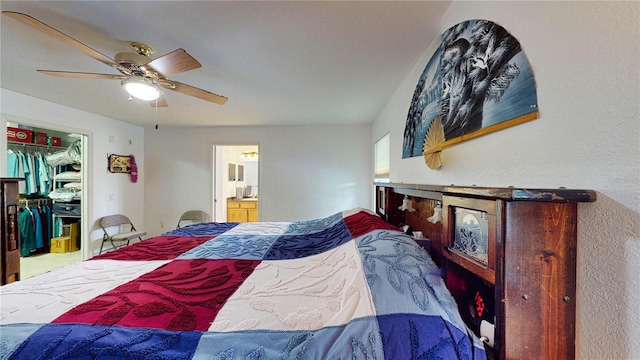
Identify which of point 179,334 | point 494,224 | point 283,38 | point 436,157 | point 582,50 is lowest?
point 179,334

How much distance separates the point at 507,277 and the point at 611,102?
0.48 metres

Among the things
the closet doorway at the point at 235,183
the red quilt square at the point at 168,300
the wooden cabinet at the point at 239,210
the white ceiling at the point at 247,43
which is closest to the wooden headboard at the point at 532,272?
the red quilt square at the point at 168,300

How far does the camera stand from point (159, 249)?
159 cm

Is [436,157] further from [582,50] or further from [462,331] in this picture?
[462,331]

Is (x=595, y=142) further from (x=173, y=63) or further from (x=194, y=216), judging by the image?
(x=194, y=216)

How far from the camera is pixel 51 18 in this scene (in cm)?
136

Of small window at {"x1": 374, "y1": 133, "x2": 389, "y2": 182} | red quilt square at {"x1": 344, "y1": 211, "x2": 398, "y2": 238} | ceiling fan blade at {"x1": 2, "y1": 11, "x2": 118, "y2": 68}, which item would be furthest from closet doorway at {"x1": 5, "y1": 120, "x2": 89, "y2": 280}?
small window at {"x1": 374, "y1": 133, "x2": 389, "y2": 182}

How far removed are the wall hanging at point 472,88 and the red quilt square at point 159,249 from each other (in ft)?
5.65

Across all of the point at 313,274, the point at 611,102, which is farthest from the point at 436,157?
the point at 313,274

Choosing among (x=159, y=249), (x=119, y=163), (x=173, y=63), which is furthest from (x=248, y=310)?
(x=119, y=163)

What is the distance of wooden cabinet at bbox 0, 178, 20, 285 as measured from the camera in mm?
1942

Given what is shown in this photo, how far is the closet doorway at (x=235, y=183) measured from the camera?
4.52 meters

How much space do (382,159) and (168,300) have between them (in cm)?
283

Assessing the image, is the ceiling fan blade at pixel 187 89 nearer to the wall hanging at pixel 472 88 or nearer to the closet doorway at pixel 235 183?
the wall hanging at pixel 472 88
